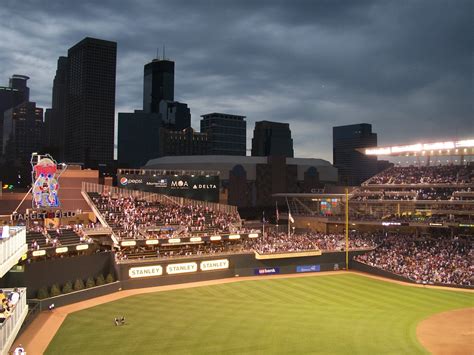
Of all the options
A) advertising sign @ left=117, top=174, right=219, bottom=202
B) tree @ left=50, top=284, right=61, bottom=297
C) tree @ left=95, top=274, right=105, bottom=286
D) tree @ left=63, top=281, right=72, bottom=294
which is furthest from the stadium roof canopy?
tree @ left=50, top=284, right=61, bottom=297

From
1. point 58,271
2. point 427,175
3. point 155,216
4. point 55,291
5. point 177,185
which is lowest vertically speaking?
point 55,291

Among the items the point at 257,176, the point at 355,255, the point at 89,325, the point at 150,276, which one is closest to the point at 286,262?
the point at 355,255

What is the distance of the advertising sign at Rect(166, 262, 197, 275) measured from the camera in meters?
42.1

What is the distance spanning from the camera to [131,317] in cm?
3072

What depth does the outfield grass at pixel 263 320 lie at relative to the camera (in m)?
24.7

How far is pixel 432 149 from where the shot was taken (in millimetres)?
59781

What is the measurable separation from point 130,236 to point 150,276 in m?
4.95

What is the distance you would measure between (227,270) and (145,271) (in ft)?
29.2

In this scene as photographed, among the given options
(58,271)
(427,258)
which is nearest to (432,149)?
(427,258)

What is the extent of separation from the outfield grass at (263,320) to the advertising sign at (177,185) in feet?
64.1

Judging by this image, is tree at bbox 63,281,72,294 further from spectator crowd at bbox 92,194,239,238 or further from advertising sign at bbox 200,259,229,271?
advertising sign at bbox 200,259,229,271

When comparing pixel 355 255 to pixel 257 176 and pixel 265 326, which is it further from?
pixel 257 176

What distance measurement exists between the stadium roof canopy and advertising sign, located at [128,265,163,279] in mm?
39562

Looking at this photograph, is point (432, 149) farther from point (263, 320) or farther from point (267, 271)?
point (263, 320)
